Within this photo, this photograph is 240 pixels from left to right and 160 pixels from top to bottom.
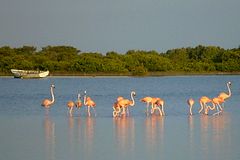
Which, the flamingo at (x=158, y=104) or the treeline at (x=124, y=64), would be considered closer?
the flamingo at (x=158, y=104)

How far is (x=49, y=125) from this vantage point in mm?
21031

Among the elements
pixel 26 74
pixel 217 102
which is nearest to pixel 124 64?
pixel 26 74

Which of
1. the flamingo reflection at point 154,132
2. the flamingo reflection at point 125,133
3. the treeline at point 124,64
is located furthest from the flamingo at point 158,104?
the treeline at point 124,64

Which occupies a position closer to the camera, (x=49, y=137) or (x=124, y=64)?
(x=49, y=137)

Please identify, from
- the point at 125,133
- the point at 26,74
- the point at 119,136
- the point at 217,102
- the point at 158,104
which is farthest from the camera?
the point at 26,74

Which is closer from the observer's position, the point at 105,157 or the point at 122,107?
the point at 105,157

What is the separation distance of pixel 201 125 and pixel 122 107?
4085 millimetres

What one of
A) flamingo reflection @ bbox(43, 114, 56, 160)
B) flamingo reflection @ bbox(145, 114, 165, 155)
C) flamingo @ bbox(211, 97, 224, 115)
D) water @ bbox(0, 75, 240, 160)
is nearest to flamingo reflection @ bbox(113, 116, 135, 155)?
water @ bbox(0, 75, 240, 160)

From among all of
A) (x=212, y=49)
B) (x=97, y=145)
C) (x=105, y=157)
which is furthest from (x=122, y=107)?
(x=212, y=49)

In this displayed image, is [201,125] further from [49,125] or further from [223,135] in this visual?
[49,125]

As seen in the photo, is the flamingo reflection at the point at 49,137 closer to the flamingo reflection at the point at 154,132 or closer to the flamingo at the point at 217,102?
the flamingo reflection at the point at 154,132

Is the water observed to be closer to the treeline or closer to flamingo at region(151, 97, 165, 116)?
flamingo at region(151, 97, 165, 116)

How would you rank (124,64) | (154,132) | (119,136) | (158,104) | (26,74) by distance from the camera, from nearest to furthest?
(119,136) → (154,132) → (158,104) → (26,74) → (124,64)

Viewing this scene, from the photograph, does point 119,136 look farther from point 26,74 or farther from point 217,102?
point 26,74
